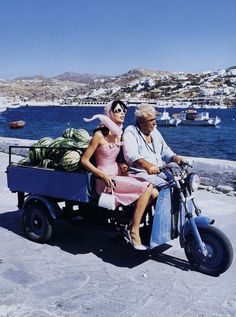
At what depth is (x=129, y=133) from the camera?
4.91 m

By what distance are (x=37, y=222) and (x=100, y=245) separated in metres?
0.83

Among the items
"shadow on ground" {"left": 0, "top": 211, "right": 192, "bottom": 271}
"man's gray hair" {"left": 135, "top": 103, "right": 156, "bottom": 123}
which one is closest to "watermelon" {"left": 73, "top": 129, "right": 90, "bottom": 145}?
"shadow on ground" {"left": 0, "top": 211, "right": 192, "bottom": 271}

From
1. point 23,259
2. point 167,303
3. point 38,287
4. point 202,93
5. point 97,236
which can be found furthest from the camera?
point 202,93

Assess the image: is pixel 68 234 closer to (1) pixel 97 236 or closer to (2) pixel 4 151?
(1) pixel 97 236

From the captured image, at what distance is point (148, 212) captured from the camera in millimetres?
4883

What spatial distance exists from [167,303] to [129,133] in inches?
71.2

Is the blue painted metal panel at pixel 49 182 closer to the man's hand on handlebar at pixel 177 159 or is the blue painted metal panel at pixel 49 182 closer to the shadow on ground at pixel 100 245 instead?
the shadow on ground at pixel 100 245

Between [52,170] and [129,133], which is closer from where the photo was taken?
[129,133]

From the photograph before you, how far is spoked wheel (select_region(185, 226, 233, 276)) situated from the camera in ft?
14.7

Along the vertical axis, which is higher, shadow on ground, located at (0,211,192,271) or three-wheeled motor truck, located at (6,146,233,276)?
three-wheeled motor truck, located at (6,146,233,276)

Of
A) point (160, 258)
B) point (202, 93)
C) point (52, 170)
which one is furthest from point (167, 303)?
point (202, 93)

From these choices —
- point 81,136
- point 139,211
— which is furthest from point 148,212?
point 81,136

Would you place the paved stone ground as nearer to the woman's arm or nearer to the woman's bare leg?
the woman's bare leg

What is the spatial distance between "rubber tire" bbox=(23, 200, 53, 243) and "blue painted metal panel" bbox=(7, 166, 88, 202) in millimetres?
190
